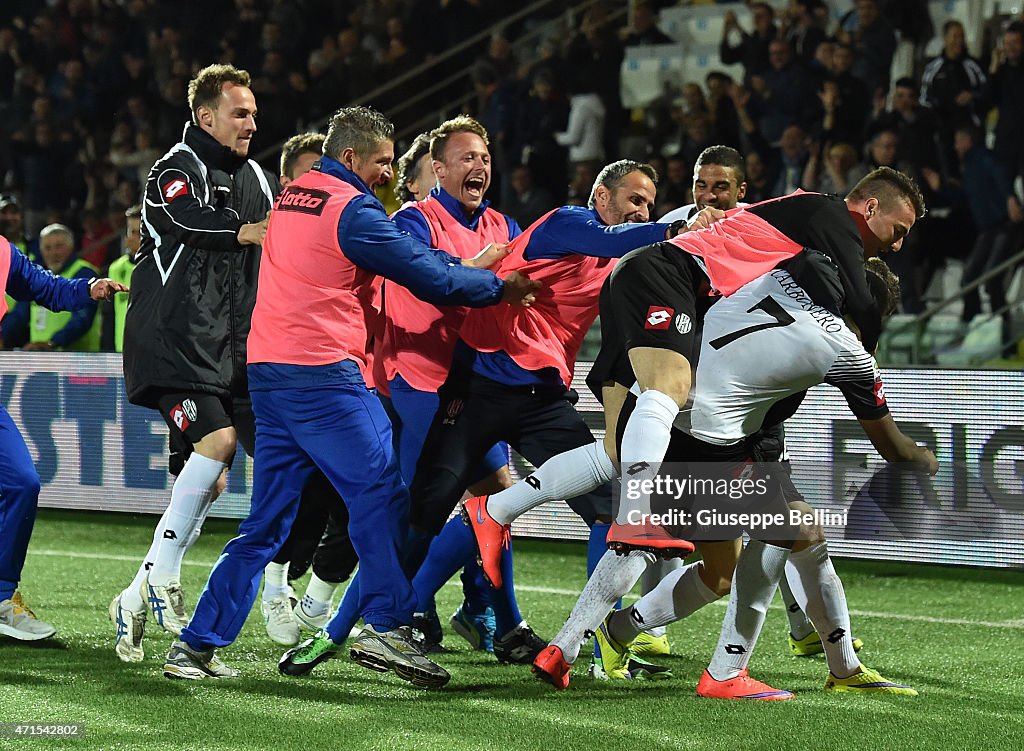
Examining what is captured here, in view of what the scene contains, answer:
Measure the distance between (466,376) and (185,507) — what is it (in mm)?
1128

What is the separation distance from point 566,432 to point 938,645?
1795 millimetres

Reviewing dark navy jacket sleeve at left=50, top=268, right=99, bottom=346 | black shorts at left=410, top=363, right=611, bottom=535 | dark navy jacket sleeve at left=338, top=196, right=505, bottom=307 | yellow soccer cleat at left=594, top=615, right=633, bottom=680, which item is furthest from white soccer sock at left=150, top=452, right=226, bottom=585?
dark navy jacket sleeve at left=50, top=268, right=99, bottom=346

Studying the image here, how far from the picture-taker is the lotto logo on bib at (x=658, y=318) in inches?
182

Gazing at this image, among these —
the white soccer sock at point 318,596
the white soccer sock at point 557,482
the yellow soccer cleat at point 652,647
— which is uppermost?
the white soccer sock at point 557,482

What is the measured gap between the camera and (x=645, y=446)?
447cm

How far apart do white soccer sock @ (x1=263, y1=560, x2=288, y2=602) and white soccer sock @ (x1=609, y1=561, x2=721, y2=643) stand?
5.46ft

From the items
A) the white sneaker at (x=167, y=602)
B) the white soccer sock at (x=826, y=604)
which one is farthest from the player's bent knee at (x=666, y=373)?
the white sneaker at (x=167, y=602)

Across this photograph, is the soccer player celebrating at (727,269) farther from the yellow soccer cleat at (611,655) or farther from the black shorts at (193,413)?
the black shorts at (193,413)

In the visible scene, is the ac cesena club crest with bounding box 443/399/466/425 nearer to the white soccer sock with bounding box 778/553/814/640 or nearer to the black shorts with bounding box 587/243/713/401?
the black shorts with bounding box 587/243/713/401

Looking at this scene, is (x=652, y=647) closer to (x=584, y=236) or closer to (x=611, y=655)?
(x=611, y=655)

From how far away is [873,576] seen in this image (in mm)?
7855

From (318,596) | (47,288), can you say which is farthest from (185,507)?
(47,288)

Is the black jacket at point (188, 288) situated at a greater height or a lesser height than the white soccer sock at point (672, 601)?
greater

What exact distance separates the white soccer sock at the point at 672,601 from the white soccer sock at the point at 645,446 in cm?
55
